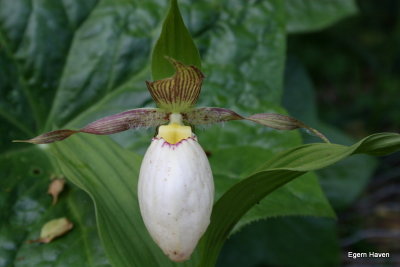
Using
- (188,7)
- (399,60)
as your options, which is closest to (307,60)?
(399,60)

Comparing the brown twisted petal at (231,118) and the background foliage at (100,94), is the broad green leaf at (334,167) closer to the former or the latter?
the background foliage at (100,94)

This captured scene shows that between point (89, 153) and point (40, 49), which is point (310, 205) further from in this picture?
point (40, 49)

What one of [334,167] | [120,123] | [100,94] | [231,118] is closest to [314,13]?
[334,167]

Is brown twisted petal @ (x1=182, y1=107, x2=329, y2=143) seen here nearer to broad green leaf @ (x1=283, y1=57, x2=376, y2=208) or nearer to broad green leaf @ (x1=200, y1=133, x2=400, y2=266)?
broad green leaf @ (x1=200, y1=133, x2=400, y2=266)

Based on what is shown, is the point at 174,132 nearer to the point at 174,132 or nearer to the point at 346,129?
the point at 174,132

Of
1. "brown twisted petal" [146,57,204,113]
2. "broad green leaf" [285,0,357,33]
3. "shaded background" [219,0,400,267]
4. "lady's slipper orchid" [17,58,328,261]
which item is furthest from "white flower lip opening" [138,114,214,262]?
"broad green leaf" [285,0,357,33]

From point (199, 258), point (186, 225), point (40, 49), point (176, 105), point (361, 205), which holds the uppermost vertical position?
point (40, 49)
